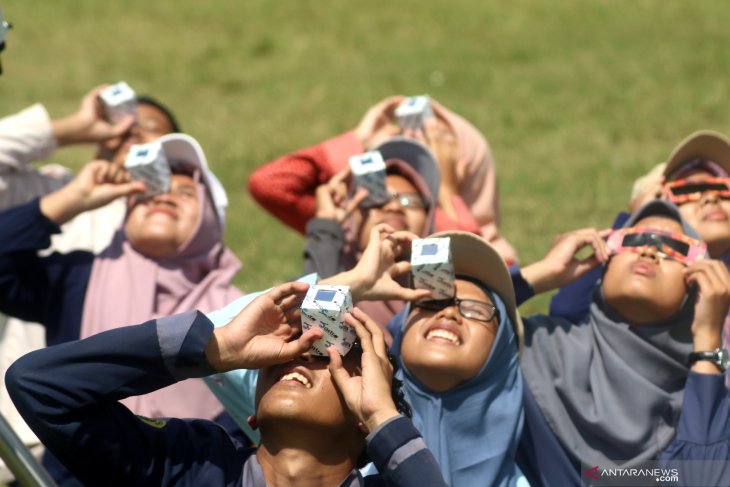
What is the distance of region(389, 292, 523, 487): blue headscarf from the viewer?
3926mm

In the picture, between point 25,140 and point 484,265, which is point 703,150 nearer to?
point 484,265

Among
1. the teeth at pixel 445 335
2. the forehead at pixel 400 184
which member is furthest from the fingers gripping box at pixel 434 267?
the forehead at pixel 400 184

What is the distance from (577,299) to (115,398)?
2.25 m

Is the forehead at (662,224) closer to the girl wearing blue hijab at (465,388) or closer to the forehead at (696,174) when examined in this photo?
the forehead at (696,174)

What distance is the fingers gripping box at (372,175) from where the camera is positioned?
4.78m

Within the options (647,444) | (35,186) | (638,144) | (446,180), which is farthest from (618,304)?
(638,144)

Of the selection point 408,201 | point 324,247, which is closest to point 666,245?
point 408,201

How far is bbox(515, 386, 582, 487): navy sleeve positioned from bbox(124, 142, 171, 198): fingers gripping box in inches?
74.1

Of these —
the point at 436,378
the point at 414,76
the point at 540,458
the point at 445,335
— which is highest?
the point at 445,335

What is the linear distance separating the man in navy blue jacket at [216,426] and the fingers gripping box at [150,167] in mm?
1511

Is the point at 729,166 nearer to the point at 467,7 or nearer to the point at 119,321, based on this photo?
the point at 119,321

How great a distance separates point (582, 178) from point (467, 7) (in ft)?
11.9

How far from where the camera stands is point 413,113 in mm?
5504

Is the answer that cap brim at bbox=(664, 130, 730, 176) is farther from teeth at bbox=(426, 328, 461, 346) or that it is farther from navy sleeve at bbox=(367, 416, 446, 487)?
navy sleeve at bbox=(367, 416, 446, 487)
